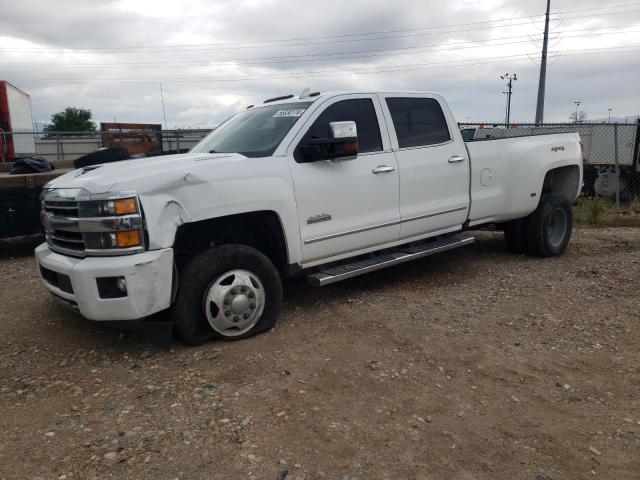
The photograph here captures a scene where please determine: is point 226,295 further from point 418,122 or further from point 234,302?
point 418,122

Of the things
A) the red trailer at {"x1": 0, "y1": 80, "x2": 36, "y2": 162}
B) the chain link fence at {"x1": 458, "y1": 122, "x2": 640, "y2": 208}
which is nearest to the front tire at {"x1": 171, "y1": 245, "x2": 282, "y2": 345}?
the chain link fence at {"x1": 458, "y1": 122, "x2": 640, "y2": 208}

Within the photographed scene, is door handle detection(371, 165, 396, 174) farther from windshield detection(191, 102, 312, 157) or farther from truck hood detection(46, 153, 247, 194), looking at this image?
truck hood detection(46, 153, 247, 194)

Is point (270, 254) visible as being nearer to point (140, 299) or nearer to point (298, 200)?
point (298, 200)

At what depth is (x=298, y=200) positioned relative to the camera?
443cm

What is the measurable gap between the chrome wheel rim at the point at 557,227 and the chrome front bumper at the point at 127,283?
197 inches

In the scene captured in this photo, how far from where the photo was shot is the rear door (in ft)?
17.3

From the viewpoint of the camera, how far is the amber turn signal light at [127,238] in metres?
3.61

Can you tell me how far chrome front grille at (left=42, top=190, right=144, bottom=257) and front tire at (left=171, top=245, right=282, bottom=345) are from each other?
49 cm

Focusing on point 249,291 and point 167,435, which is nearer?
point 167,435

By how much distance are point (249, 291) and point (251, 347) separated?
0.42m

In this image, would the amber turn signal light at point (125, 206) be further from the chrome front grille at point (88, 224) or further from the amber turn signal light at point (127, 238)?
the amber turn signal light at point (127, 238)

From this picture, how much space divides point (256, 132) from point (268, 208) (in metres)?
0.95

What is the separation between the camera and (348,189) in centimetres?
475

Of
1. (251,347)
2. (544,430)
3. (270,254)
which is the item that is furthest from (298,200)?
(544,430)
